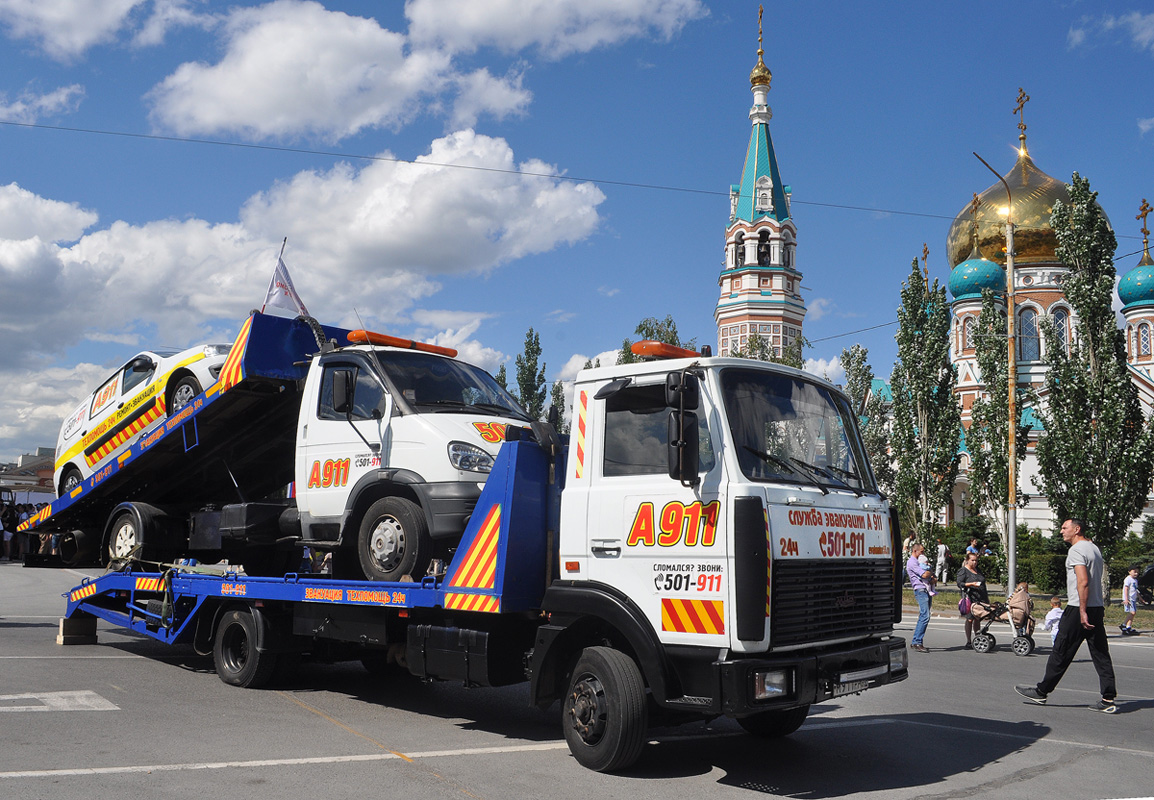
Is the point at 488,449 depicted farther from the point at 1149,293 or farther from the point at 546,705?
the point at 1149,293

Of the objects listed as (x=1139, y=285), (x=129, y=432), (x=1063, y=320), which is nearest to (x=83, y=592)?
(x=129, y=432)

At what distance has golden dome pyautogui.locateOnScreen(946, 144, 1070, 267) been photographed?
53625 mm

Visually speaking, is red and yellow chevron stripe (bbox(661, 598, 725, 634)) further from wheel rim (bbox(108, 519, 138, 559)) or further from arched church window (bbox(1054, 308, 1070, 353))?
arched church window (bbox(1054, 308, 1070, 353))

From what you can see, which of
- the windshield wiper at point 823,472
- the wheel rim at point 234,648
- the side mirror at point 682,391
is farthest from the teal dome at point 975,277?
the side mirror at point 682,391

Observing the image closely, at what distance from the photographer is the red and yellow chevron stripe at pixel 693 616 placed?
5512mm

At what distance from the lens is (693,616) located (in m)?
5.62

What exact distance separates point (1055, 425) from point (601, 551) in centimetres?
2414

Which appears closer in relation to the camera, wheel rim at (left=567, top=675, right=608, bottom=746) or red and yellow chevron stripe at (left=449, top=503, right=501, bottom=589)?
wheel rim at (left=567, top=675, right=608, bottom=746)

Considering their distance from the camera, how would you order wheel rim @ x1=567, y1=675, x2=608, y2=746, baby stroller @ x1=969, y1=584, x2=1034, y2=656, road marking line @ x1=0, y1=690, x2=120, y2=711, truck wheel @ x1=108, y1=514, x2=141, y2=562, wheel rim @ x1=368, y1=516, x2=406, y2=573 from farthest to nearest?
1. baby stroller @ x1=969, y1=584, x2=1034, y2=656
2. truck wheel @ x1=108, y1=514, x2=141, y2=562
3. road marking line @ x1=0, y1=690, x2=120, y2=711
4. wheel rim @ x1=368, y1=516, x2=406, y2=573
5. wheel rim @ x1=567, y1=675, x2=608, y2=746

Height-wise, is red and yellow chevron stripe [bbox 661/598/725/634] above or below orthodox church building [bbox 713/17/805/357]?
below

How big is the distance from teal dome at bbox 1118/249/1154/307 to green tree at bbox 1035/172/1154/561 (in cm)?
3484

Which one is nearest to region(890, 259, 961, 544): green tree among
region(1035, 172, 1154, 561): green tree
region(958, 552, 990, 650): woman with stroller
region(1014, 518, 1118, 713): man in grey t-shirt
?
region(1035, 172, 1154, 561): green tree

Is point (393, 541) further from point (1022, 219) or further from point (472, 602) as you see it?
point (1022, 219)

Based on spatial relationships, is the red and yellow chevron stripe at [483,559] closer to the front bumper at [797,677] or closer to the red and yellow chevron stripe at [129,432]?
the front bumper at [797,677]
